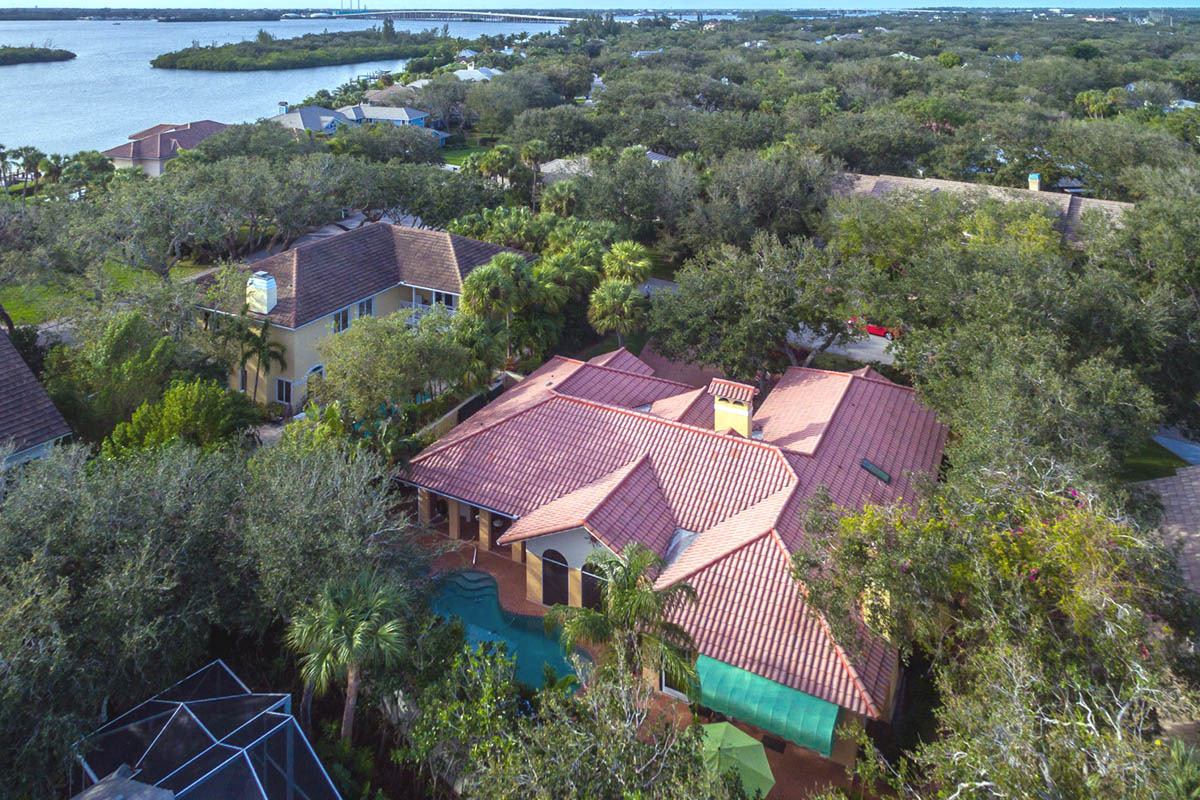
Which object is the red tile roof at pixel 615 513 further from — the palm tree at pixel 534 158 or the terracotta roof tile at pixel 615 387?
the palm tree at pixel 534 158

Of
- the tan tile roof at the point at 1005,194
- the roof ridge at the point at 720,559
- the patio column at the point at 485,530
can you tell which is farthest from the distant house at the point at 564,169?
the roof ridge at the point at 720,559

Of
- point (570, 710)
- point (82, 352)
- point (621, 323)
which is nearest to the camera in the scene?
point (570, 710)

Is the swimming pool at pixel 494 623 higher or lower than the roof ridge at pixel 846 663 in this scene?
lower

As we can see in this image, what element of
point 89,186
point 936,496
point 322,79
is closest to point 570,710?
point 936,496

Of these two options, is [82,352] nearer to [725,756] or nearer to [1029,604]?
[725,756]

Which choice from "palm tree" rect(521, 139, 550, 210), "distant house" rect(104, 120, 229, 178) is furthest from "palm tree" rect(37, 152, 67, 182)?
"palm tree" rect(521, 139, 550, 210)

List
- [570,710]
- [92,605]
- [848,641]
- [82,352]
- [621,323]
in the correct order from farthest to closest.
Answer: [621,323], [82,352], [848,641], [92,605], [570,710]
